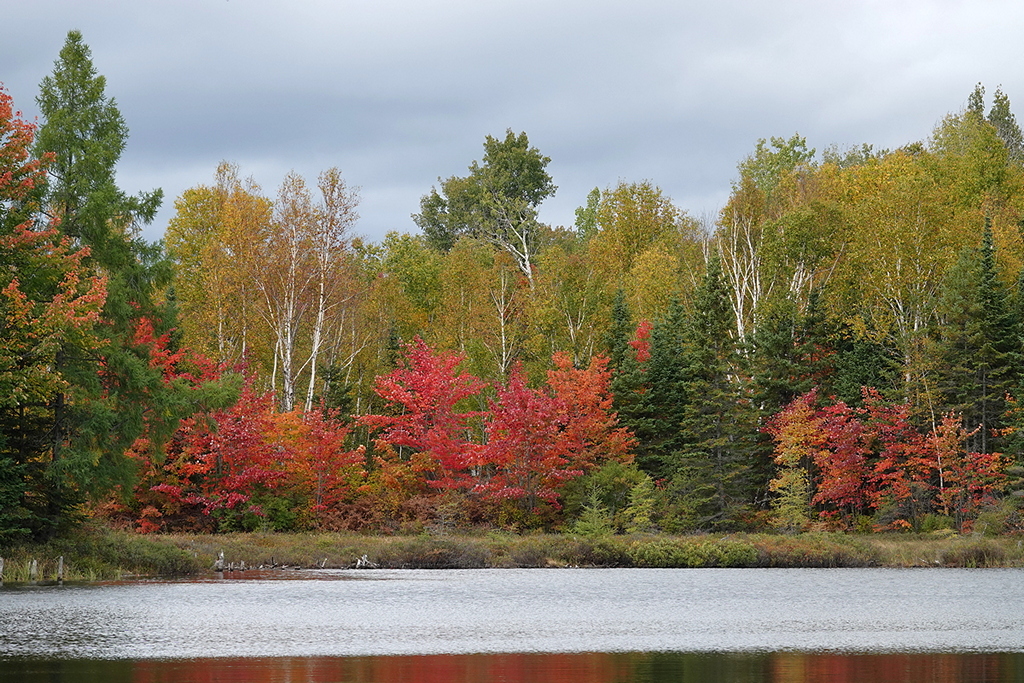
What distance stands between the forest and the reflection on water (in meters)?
18.8

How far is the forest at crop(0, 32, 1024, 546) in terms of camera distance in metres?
35.3

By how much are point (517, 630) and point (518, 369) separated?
32.6 m

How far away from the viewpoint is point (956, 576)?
35781 mm

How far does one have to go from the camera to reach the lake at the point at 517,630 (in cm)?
1571

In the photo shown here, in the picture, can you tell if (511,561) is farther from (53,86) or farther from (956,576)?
(53,86)

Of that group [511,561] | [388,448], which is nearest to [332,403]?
[388,448]

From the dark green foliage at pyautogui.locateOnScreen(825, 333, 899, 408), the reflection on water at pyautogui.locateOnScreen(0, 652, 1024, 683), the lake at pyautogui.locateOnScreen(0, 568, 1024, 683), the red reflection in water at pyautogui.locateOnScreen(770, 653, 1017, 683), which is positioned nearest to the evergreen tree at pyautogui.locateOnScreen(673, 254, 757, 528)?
the dark green foliage at pyautogui.locateOnScreen(825, 333, 899, 408)

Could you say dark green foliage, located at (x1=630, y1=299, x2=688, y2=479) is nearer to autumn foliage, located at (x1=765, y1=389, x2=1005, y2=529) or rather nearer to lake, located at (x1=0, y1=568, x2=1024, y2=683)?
autumn foliage, located at (x1=765, y1=389, x2=1005, y2=529)

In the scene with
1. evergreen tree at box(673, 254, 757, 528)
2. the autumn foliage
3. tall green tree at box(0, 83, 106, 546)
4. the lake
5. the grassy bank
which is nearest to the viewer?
the lake

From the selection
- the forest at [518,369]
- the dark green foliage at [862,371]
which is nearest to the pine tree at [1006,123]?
the forest at [518,369]

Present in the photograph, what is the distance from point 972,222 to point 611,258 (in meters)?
19.7

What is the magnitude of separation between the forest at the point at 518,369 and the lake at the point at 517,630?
901 cm

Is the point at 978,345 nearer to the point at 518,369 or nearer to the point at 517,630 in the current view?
the point at 518,369

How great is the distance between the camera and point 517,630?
2114cm
